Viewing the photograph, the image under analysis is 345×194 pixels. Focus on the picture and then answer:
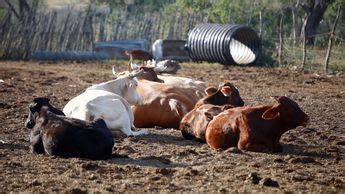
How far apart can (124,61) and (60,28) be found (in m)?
2.69

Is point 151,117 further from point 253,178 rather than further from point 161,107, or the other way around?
point 253,178

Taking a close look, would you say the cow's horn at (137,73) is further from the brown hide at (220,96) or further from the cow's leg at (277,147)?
the cow's leg at (277,147)

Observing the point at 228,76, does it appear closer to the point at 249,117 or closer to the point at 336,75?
the point at 336,75

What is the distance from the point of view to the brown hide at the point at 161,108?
34.9 ft

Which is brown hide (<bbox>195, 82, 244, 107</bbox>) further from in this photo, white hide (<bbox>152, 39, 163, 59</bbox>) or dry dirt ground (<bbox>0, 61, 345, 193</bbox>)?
white hide (<bbox>152, 39, 163, 59</bbox>)

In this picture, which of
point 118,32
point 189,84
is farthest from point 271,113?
point 118,32

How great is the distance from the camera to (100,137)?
8.00 meters

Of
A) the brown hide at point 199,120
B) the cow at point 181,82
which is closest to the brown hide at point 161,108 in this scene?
the cow at point 181,82

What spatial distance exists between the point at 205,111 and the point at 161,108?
50.4 inches

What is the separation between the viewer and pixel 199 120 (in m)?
9.52

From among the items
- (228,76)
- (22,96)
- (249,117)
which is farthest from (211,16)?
(249,117)

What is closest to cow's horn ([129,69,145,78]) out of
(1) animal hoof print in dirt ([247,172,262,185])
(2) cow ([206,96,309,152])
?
(2) cow ([206,96,309,152])

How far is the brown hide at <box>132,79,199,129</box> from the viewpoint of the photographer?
10.6 metres

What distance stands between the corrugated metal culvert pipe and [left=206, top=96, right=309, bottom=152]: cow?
46.2ft
